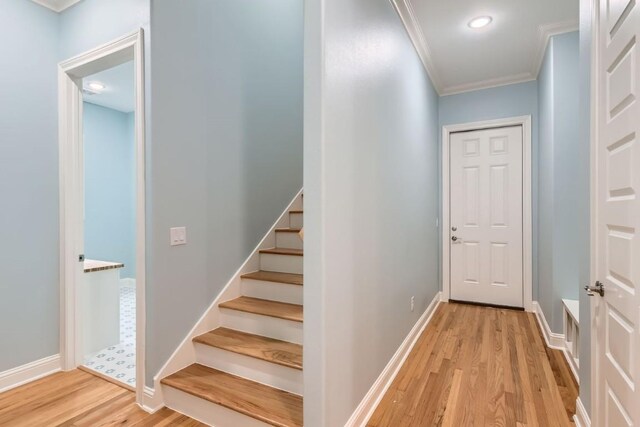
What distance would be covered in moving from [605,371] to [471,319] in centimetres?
227

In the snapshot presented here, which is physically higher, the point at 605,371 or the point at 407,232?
the point at 407,232

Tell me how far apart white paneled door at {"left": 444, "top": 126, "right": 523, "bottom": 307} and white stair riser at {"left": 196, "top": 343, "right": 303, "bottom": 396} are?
119 inches

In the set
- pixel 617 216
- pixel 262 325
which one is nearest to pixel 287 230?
pixel 262 325

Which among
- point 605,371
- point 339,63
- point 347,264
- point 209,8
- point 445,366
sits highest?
point 209,8

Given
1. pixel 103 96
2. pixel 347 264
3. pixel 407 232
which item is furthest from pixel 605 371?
pixel 103 96

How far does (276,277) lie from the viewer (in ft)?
8.07

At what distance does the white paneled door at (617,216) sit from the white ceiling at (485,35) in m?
1.35

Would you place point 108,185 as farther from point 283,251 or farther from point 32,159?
point 283,251

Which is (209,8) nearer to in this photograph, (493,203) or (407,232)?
(407,232)

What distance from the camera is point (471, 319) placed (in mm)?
3512

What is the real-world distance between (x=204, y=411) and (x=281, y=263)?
115 cm

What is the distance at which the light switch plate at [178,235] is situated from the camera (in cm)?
198

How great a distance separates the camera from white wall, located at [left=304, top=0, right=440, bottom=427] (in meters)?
1.42

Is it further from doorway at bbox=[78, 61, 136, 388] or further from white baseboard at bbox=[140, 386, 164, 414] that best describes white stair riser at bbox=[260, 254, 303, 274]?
doorway at bbox=[78, 61, 136, 388]
